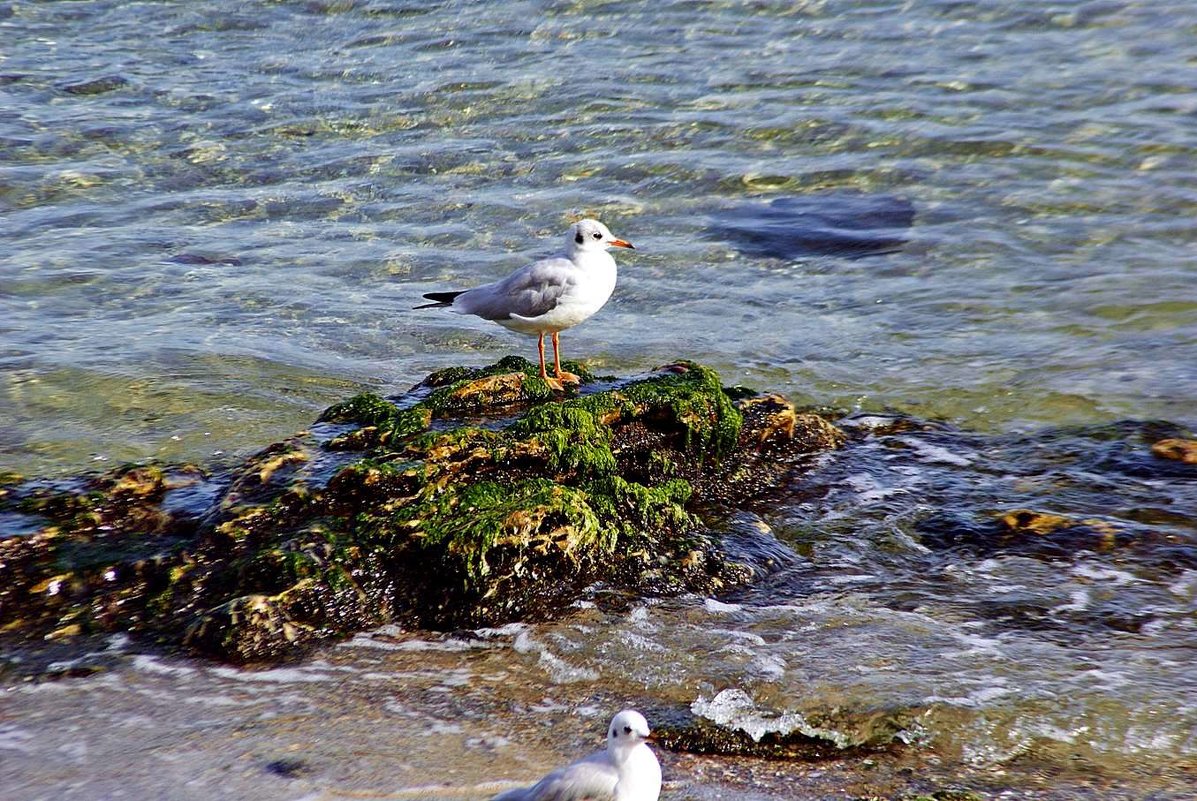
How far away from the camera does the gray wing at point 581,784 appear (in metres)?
3.34

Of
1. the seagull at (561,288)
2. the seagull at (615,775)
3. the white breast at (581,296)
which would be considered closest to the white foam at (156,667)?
the seagull at (615,775)

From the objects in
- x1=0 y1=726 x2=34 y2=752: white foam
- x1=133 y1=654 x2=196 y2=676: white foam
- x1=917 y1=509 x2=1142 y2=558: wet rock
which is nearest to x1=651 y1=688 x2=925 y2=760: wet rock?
x1=917 y1=509 x2=1142 y2=558: wet rock

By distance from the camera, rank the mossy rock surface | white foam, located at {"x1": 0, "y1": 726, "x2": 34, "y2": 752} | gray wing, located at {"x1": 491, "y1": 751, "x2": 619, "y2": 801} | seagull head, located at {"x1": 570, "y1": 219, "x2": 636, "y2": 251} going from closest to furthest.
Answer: gray wing, located at {"x1": 491, "y1": 751, "x2": 619, "y2": 801} → white foam, located at {"x1": 0, "y1": 726, "x2": 34, "y2": 752} → the mossy rock surface → seagull head, located at {"x1": 570, "y1": 219, "x2": 636, "y2": 251}

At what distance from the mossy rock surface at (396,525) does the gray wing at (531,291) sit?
3.22 ft

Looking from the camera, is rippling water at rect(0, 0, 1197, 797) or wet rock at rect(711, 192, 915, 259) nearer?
rippling water at rect(0, 0, 1197, 797)

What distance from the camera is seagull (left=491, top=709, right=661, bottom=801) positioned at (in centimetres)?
335

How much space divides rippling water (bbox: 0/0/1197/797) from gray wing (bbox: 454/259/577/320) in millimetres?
1372

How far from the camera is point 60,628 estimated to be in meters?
4.85

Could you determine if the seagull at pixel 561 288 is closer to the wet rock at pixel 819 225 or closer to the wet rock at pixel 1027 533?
the wet rock at pixel 1027 533

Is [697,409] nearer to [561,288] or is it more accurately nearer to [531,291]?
[561,288]

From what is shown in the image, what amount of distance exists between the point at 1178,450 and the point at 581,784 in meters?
4.49

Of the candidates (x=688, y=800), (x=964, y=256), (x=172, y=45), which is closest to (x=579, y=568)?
(x=688, y=800)

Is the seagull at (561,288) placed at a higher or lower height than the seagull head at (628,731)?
higher

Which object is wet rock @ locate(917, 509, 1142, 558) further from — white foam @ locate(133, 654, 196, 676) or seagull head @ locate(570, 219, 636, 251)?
white foam @ locate(133, 654, 196, 676)
